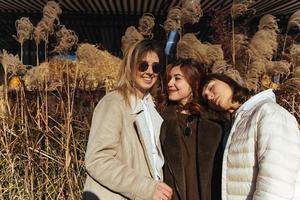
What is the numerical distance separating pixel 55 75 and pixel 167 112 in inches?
76.5

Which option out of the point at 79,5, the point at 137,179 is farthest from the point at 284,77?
the point at 79,5

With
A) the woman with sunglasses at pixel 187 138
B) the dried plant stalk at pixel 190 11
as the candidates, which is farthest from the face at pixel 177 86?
the dried plant stalk at pixel 190 11

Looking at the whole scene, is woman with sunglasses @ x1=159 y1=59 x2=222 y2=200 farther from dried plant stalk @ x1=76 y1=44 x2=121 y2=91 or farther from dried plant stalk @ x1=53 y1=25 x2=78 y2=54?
dried plant stalk @ x1=53 y1=25 x2=78 y2=54

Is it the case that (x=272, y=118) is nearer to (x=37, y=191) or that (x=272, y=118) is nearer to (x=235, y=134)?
(x=235, y=134)

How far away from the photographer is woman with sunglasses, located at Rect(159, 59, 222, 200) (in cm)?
303

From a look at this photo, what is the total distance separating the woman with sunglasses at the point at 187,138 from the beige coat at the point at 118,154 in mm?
337

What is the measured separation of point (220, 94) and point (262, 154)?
0.64 m

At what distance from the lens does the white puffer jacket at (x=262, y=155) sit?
2.37m

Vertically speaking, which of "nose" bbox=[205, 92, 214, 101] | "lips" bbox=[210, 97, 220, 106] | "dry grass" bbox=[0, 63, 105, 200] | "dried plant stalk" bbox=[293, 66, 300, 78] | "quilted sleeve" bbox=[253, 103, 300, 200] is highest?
"dried plant stalk" bbox=[293, 66, 300, 78]

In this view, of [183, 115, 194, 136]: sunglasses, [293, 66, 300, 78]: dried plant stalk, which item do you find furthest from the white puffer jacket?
[293, 66, 300, 78]: dried plant stalk

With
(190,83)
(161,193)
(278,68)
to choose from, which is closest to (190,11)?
(278,68)

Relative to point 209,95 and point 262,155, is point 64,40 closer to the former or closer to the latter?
point 209,95

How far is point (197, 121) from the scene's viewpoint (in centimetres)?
320

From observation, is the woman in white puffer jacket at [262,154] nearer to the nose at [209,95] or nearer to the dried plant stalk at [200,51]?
the nose at [209,95]
